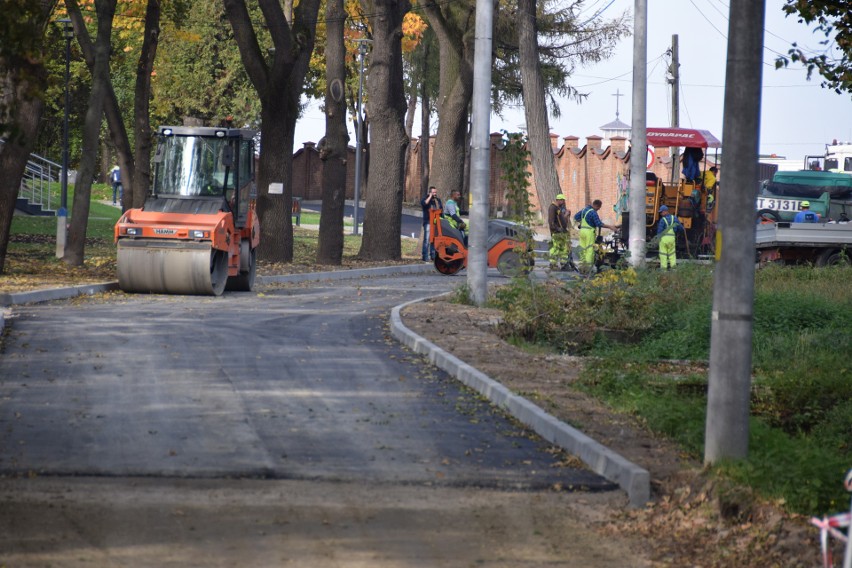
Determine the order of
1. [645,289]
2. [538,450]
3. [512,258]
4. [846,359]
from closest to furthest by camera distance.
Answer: [538,450] → [846,359] → [645,289] → [512,258]

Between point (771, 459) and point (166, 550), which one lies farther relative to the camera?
point (771, 459)

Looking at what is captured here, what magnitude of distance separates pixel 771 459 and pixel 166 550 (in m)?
3.77

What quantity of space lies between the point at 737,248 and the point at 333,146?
20841mm

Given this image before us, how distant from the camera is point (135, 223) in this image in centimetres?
1944

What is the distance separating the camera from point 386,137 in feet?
98.0

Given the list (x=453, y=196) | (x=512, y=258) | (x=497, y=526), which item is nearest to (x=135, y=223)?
(x=512, y=258)

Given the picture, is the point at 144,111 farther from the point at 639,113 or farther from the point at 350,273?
the point at 639,113

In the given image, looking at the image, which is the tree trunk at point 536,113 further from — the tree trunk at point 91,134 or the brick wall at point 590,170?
the tree trunk at point 91,134

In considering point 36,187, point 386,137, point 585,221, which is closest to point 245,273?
point 585,221

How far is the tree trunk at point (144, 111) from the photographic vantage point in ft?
91.7

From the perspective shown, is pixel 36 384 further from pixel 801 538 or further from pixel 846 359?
pixel 846 359

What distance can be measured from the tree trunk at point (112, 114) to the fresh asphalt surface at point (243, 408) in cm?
1107

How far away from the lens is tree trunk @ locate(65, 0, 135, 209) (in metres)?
26.3

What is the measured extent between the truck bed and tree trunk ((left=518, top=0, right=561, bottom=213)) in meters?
8.12
